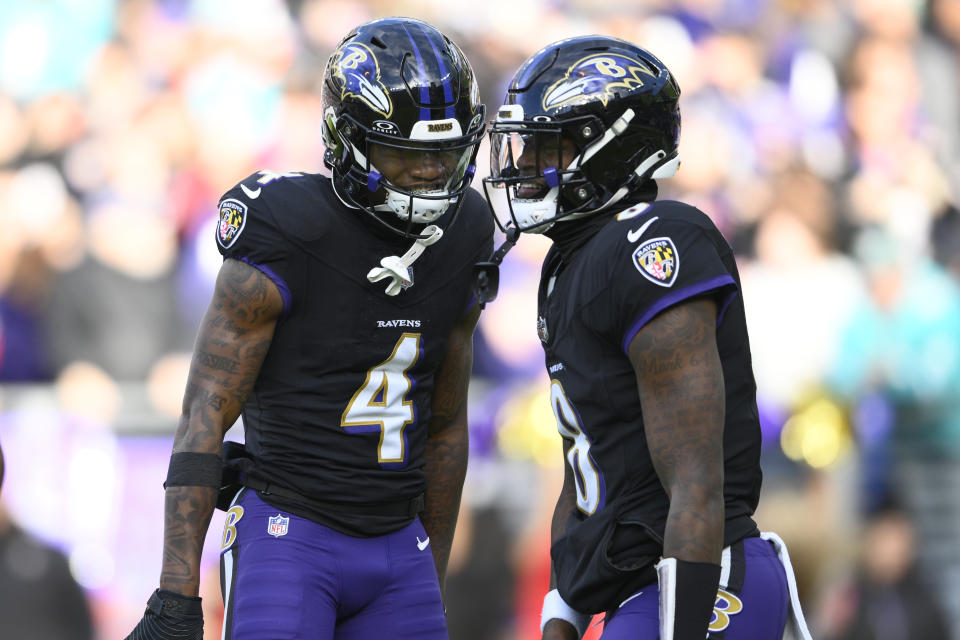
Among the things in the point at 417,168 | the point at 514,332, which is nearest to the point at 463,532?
the point at 514,332

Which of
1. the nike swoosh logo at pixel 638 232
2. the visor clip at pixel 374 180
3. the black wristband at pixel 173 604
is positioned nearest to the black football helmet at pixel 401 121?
the visor clip at pixel 374 180

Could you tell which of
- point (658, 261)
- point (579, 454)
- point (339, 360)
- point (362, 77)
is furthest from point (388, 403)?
point (658, 261)

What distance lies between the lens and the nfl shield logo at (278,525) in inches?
132

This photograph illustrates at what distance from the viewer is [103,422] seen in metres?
7.11

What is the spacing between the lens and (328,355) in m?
3.42

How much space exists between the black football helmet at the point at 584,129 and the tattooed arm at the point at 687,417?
55 centimetres

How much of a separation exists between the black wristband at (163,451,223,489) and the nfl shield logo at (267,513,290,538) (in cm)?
18

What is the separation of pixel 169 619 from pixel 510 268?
16.1 feet

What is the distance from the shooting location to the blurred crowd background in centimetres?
712

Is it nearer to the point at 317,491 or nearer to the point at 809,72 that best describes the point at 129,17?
the point at 809,72

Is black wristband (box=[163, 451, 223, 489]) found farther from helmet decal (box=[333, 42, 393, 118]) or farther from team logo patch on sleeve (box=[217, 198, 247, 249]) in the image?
helmet decal (box=[333, 42, 393, 118])

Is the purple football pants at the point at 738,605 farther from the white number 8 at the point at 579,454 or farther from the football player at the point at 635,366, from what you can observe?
the white number 8 at the point at 579,454

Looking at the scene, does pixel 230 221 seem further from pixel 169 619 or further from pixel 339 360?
pixel 169 619

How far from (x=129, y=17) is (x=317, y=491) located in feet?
17.4
